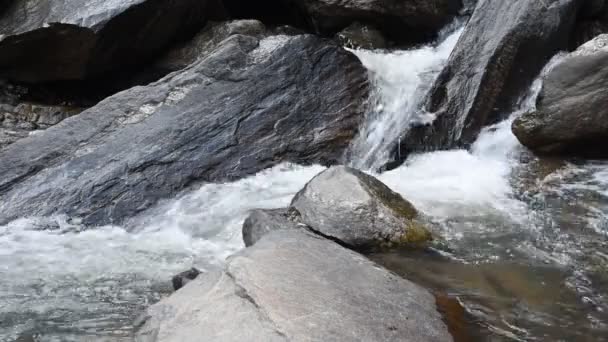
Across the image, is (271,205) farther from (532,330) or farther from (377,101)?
(532,330)

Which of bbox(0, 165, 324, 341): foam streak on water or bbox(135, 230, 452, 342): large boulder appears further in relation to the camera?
bbox(0, 165, 324, 341): foam streak on water

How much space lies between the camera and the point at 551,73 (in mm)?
7070

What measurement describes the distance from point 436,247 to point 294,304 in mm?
1955

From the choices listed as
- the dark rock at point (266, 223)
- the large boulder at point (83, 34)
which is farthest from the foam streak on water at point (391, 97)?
the large boulder at point (83, 34)

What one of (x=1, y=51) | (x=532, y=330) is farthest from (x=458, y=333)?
(x=1, y=51)

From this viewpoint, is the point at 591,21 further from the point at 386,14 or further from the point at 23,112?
the point at 23,112

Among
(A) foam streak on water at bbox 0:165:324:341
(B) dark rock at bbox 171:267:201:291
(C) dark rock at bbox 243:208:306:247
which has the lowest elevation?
(A) foam streak on water at bbox 0:165:324:341

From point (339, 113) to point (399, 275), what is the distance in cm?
436

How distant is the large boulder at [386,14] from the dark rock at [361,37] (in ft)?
0.50

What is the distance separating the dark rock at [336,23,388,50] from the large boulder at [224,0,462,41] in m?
0.15

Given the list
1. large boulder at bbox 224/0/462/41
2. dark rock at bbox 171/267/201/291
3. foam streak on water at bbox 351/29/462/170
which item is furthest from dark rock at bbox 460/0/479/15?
dark rock at bbox 171/267/201/291

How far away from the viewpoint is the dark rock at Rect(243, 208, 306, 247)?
5268mm

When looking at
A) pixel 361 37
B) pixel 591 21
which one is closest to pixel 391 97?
pixel 361 37

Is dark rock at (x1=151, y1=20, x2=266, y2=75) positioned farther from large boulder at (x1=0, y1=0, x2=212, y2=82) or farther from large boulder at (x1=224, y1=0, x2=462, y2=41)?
large boulder at (x1=224, y1=0, x2=462, y2=41)
